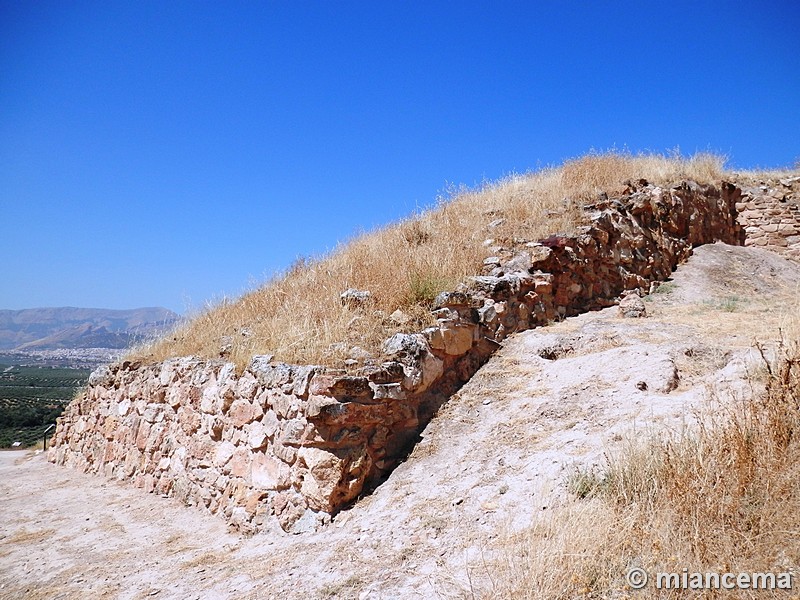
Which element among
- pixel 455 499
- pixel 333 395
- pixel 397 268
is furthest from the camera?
pixel 397 268

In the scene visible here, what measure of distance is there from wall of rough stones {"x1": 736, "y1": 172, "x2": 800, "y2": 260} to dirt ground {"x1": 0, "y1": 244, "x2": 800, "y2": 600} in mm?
4217

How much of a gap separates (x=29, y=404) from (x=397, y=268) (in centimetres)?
2298

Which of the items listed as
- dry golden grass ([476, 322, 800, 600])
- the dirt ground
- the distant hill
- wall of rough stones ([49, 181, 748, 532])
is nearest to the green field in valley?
wall of rough stones ([49, 181, 748, 532])

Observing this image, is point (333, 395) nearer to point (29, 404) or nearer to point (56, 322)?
point (29, 404)

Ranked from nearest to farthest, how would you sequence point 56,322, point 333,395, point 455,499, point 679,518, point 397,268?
point 679,518 < point 455,499 < point 333,395 < point 397,268 < point 56,322

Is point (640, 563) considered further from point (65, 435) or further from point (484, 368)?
point (65, 435)

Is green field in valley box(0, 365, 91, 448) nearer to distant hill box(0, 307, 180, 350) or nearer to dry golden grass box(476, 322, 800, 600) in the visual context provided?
dry golden grass box(476, 322, 800, 600)

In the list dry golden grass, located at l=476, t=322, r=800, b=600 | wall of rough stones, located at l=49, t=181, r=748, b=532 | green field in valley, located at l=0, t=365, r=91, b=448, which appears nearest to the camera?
dry golden grass, located at l=476, t=322, r=800, b=600

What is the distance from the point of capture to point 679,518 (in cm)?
266

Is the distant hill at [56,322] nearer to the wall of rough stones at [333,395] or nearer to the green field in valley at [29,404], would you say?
the green field in valley at [29,404]

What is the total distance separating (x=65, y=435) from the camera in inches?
392

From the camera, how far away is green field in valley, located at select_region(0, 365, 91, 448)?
49.7ft

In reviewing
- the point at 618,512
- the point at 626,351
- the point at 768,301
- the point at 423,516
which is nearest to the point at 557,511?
the point at 618,512

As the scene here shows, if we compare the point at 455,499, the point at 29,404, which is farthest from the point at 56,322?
the point at 455,499
